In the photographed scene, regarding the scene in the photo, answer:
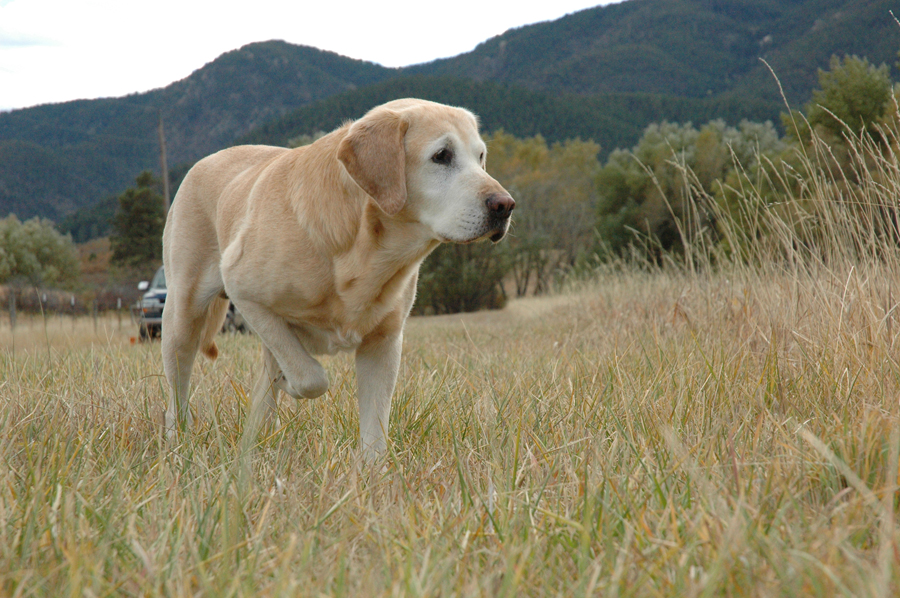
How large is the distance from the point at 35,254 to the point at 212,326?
61.4 metres

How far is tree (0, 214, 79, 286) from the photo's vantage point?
170ft

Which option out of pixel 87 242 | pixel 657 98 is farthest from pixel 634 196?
pixel 87 242

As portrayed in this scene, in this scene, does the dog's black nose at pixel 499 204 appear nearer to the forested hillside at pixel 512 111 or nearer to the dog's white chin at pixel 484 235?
the dog's white chin at pixel 484 235

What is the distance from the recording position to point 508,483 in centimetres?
202

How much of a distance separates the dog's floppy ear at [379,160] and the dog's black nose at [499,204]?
367 millimetres

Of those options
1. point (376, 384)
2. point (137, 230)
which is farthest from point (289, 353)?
point (137, 230)

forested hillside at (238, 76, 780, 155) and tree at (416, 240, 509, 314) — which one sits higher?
forested hillside at (238, 76, 780, 155)

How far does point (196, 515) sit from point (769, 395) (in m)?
2.39

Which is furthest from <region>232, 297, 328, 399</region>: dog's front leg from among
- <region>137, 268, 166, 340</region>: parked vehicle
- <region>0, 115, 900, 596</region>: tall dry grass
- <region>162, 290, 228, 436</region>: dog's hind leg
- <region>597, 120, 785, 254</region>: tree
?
<region>597, 120, 785, 254</region>: tree

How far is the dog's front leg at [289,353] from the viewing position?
2.85 m

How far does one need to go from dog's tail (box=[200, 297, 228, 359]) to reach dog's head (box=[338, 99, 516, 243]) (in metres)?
1.46

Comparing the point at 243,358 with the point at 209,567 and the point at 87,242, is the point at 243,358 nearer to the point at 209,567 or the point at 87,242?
the point at 209,567

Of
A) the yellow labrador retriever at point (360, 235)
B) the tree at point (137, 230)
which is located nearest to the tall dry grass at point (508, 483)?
the yellow labrador retriever at point (360, 235)

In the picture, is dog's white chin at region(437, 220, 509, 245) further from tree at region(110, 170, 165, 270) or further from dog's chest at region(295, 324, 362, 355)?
tree at region(110, 170, 165, 270)
